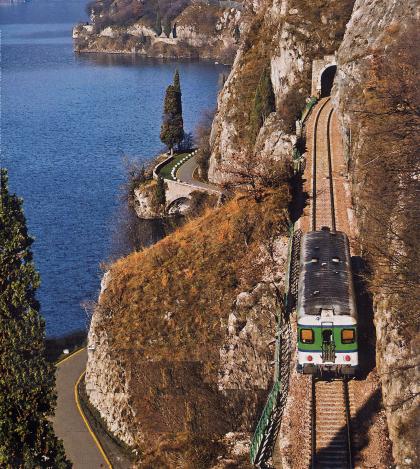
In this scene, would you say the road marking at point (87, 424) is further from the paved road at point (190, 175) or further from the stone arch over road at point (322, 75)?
the stone arch over road at point (322, 75)

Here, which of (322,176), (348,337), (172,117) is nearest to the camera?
(348,337)

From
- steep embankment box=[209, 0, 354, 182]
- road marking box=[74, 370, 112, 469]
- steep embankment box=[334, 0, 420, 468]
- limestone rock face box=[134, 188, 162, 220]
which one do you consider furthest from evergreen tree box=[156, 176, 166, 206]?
road marking box=[74, 370, 112, 469]

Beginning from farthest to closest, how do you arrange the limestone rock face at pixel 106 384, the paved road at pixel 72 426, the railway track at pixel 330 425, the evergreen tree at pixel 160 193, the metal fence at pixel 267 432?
the evergreen tree at pixel 160 193
the limestone rock face at pixel 106 384
the paved road at pixel 72 426
the metal fence at pixel 267 432
the railway track at pixel 330 425

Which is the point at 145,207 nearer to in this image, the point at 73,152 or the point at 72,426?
the point at 73,152

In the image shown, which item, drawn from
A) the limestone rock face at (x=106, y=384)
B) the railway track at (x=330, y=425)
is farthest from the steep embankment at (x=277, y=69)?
the railway track at (x=330, y=425)

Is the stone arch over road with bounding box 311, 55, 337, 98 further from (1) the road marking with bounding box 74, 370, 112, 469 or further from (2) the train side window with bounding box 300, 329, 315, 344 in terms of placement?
(2) the train side window with bounding box 300, 329, 315, 344

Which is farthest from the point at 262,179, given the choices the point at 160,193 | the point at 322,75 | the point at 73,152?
the point at 73,152
